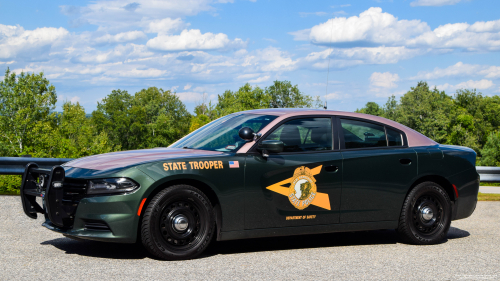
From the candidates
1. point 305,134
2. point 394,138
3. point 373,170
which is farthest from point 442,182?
point 305,134

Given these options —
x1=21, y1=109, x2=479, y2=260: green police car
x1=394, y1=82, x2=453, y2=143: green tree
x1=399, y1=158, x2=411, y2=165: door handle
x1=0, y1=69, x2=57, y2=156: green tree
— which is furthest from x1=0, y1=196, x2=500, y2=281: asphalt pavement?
x1=394, y1=82, x2=453, y2=143: green tree

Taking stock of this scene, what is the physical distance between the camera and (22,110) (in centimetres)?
5875

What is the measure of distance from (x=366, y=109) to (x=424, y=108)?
4163 centimetres

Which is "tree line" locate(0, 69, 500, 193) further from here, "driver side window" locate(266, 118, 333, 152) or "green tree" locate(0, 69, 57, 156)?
"driver side window" locate(266, 118, 333, 152)

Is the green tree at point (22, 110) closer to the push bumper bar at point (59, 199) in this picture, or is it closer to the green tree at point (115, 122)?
the green tree at point (115, 122)

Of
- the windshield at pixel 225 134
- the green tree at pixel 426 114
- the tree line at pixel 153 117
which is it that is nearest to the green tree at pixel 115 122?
the tree line at pixel 153 117

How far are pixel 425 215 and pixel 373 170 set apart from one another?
992 mm

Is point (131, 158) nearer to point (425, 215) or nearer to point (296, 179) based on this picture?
point (296, 179)

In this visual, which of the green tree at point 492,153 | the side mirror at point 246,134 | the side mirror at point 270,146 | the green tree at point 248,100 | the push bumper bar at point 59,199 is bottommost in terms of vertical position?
the green tree at point 492,153

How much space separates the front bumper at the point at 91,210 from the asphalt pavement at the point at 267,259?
11.3 inches

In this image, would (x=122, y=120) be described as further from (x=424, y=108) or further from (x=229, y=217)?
(x=229, y=217)

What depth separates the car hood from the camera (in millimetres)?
5047

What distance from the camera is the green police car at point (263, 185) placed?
4953 millimetres

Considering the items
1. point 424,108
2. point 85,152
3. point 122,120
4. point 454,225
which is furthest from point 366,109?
point 454,225
